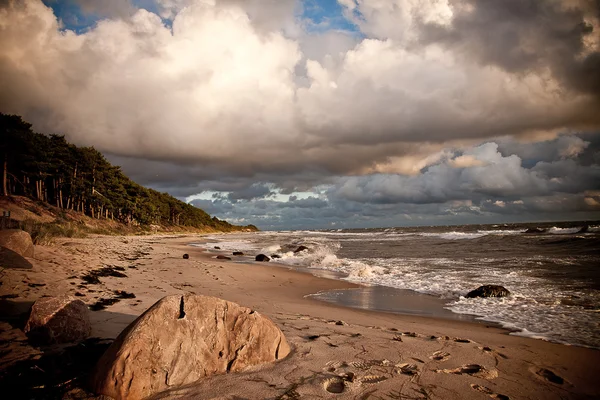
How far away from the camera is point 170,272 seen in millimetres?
12172

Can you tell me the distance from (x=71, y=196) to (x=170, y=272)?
4877 centimetres

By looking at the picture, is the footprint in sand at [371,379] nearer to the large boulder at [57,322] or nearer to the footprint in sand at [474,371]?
the footprint in sand at [474,371]

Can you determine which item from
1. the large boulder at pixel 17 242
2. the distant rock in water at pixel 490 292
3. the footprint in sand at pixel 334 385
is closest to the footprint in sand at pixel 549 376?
the footprint in sand at pixel 334 385

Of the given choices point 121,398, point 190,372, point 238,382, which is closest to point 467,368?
point 238,382

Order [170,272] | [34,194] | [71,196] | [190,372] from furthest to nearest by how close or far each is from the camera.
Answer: [71,196] < [34,194] < [170,272] < [190,372]

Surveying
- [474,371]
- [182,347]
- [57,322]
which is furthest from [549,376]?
[57,322]

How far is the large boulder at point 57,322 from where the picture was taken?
13.0ft

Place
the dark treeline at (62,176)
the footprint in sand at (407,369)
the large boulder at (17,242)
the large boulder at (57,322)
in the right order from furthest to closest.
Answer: the dark treeline at (62,176)
the large boulder at (17,242)
the large boulder at (57,322)
the footprint in sand at (407,369)

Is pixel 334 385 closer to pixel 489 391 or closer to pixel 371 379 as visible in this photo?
pixel 371 379

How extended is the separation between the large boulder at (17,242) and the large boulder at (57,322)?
190 inches

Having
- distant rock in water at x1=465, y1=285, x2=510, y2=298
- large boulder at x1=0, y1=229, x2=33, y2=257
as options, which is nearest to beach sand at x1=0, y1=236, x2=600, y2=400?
large boulder at x1=0, y1=229, x2=33, y2=257

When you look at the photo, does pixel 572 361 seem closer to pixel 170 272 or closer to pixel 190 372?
pixel 190 372

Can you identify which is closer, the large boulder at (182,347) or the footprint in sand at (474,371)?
the large boulder at (182,347)

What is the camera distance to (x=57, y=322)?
4.09 metres
